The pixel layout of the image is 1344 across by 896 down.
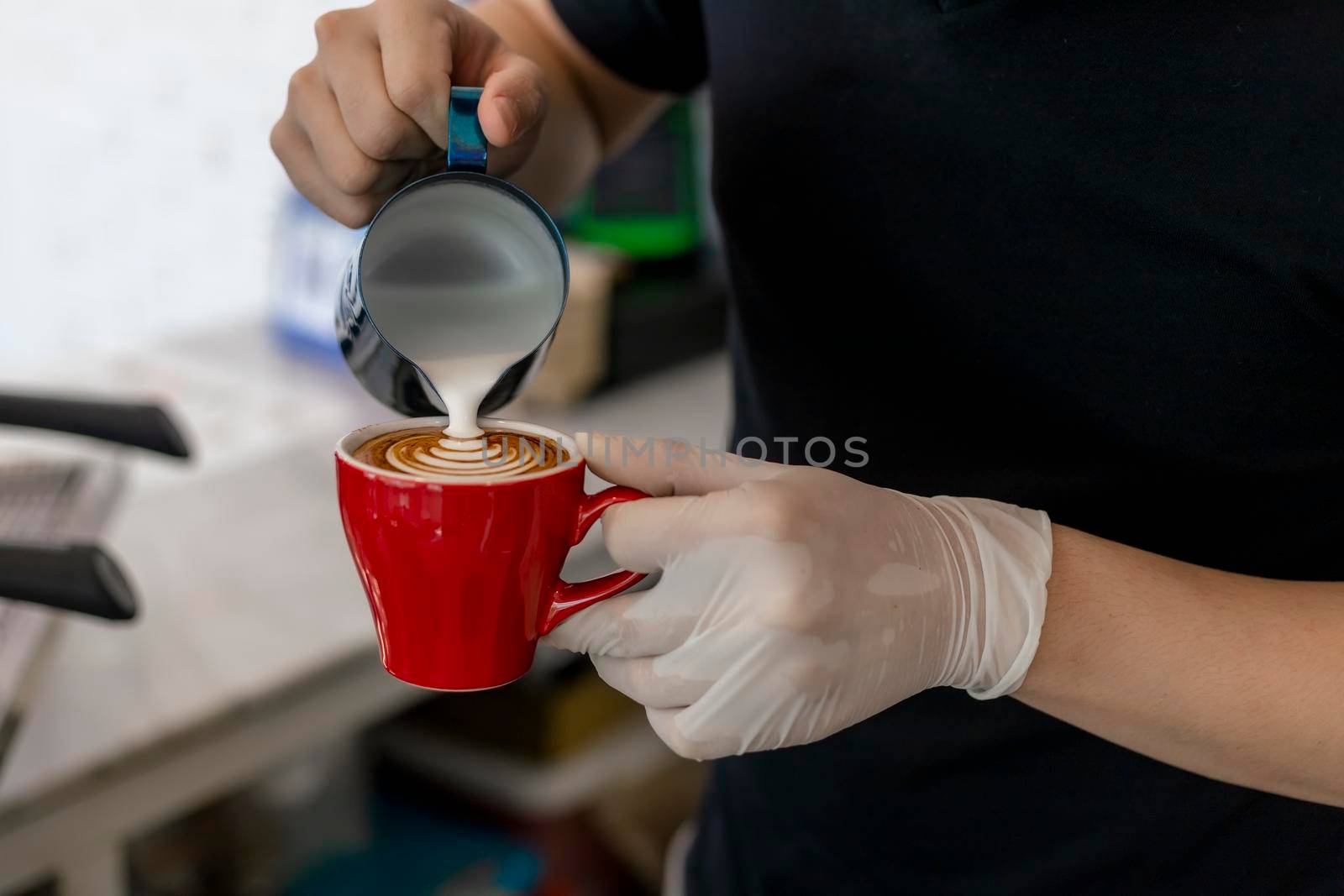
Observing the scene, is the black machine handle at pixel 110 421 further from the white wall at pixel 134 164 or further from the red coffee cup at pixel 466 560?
the white wall at pixel 134 164

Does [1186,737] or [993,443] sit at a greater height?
[993,443]

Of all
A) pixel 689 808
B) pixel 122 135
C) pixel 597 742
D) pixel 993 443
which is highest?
pixel 122 135

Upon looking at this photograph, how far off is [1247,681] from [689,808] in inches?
52.0

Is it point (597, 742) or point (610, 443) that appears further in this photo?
point (597, 742)

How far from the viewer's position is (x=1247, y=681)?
0.66m

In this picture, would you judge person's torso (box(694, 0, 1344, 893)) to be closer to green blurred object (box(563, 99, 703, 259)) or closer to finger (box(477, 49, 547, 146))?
finger (box(477, 49, 547, 146))

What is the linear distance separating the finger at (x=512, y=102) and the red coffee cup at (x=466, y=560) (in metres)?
0.18

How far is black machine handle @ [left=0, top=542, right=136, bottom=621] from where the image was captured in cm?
73

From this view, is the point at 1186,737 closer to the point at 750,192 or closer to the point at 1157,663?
the point at 1157,663

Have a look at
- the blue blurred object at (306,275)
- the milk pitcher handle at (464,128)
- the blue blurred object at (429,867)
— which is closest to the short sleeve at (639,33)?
the milk pitcher handle at (464,128)

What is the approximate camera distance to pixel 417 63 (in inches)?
26.8

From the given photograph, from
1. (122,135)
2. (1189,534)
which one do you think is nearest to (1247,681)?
(1189,534)

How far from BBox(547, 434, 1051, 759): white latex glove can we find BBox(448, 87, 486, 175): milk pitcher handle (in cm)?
19

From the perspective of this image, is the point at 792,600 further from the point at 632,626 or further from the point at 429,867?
the point at 429,867
